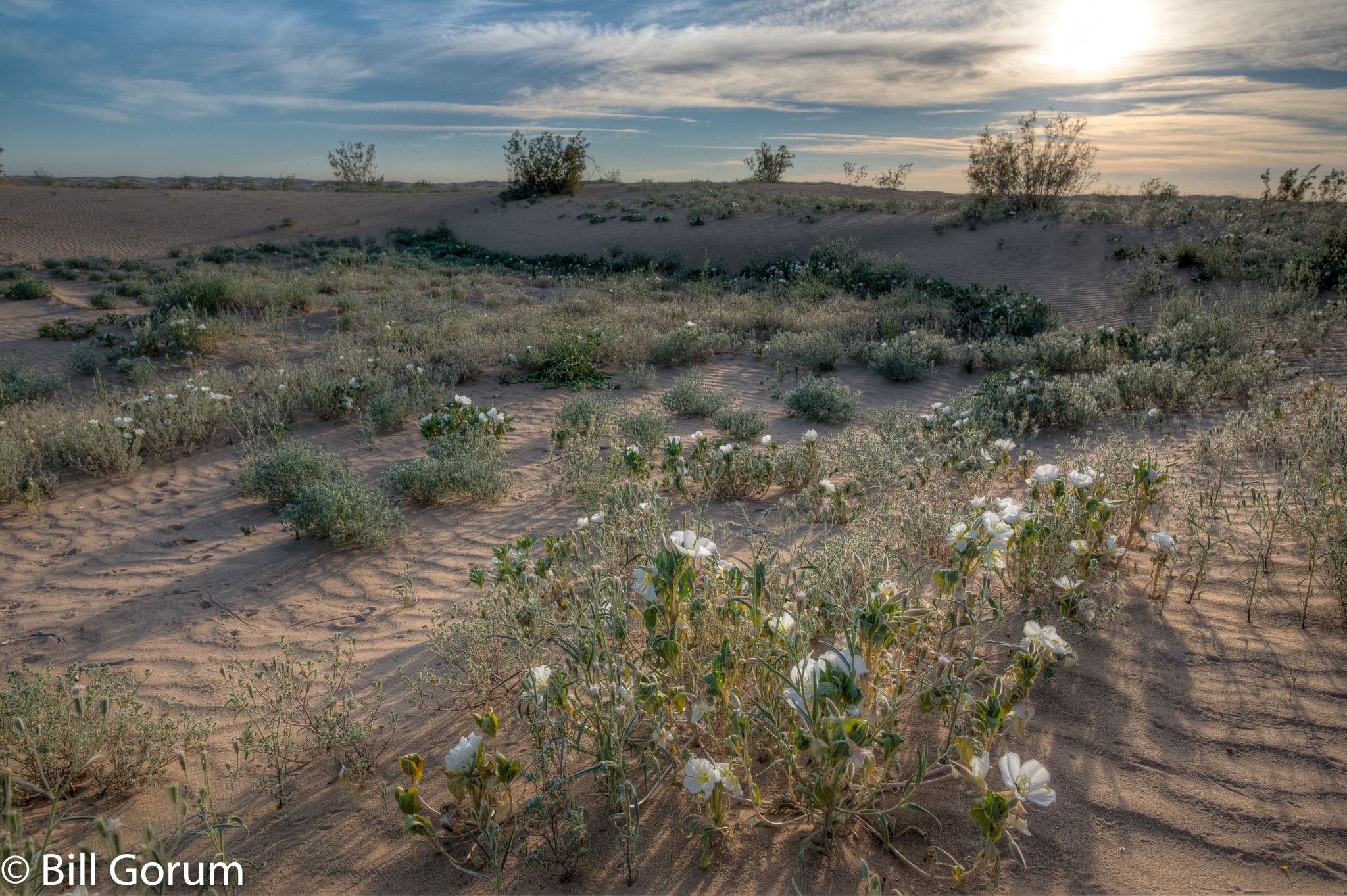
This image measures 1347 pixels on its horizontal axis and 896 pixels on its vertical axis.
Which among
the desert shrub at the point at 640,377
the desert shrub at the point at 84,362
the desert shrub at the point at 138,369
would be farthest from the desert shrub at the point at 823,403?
the desert shrub at the point at 84,362

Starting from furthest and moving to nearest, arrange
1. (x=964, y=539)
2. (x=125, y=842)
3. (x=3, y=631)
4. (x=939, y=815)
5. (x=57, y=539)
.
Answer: (x=57, y=539) < (x=3, y=631) < (x=964, y=539) < (x=125, y=842) < (x=939, y=815)

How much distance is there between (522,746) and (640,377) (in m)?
5.98

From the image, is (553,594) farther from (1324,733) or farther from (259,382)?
(259,382)

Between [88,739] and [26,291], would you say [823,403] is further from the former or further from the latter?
[26,291]

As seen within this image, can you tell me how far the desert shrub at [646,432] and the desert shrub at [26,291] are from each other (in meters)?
12.4

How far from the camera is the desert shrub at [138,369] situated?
757 cm

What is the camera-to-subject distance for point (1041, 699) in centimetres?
254

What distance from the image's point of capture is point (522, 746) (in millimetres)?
2514

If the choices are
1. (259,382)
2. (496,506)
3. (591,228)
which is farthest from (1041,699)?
(591,228)

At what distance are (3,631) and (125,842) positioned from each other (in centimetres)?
224

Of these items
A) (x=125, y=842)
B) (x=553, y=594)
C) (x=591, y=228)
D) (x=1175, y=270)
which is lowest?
(x=125, y=842)

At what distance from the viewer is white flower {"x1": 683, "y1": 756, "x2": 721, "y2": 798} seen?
5.97 ft

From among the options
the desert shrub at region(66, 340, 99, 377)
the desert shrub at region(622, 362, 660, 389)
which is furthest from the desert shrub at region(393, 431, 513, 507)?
the desert shrub at region(66, 340, 99, 377)

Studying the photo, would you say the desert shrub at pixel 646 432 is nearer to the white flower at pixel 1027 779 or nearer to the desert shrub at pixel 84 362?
the white flower at pixel 1027 779
